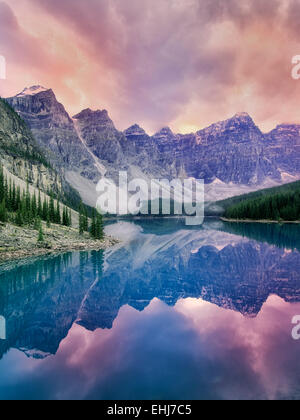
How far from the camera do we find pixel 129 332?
14.3m

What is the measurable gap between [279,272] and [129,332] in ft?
68.8

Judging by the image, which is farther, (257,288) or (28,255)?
(28,255)

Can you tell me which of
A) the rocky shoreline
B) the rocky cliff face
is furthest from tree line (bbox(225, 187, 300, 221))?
the rocky cliff face

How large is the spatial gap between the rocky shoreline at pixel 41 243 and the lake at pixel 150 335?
10.3 m

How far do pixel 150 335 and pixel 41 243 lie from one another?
35607 mm

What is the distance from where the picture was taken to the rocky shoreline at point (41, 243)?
37875 mm

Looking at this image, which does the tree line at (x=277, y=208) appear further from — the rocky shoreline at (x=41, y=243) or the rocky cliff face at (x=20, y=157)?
the rocky cliff face at (x=20, y=157)

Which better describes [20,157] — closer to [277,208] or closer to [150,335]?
[277,208]

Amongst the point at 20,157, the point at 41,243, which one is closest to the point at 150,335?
the point at 41,243

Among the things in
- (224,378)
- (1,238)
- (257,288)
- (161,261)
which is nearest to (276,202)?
(161,261)

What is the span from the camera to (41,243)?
143 feet

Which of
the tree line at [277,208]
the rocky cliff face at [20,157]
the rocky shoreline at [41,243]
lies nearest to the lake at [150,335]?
the rocky shoreline at [41,243]

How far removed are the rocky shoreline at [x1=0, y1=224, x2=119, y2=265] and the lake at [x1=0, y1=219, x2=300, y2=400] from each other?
406 inches
